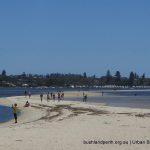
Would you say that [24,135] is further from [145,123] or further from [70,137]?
[145,123]

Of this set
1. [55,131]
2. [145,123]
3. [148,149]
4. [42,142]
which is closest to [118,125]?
[145,123]

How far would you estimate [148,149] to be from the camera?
1759 cm

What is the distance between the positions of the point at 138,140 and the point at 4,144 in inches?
226

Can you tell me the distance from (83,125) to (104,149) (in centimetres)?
1064

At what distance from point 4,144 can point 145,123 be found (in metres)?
11.6

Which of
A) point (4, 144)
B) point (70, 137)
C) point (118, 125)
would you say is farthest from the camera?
point (118, 125)

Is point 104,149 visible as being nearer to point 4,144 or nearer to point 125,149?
point 125,149

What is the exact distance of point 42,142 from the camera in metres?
20.3

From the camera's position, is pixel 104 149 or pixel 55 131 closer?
pixel 104 149

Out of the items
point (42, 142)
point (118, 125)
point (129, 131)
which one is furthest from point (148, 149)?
point (118, 125)

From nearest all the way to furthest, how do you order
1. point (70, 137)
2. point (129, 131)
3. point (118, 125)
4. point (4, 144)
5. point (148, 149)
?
point (148, 149) → point (4, 144) → point (70, 137) → point (129, 131) → point (118, 125)

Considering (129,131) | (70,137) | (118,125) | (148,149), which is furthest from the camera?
(118,125)

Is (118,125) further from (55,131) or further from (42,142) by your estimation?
(42,142)

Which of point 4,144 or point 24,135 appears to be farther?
point 24,135
